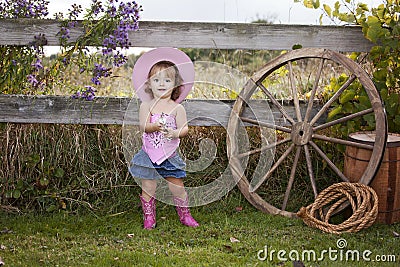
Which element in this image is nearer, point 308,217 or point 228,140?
point 308,217

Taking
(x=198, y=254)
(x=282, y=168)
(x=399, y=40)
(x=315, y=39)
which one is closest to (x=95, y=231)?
(x=198, y=254)

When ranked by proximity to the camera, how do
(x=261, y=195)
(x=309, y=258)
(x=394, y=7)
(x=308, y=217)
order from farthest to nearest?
(x=261, y=195)
(x=394, y=7)
(x=308, y=217)
(x=309, y=258)

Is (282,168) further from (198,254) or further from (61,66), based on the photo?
(61,66)

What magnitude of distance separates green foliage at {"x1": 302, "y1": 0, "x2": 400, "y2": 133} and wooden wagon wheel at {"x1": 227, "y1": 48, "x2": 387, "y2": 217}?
80 millimetres

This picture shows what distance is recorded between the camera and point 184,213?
428 cm

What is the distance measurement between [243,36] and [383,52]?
3.40 feet

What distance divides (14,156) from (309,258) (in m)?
2.35

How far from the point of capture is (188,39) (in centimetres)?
461

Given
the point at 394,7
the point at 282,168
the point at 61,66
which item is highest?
the point at 394,7

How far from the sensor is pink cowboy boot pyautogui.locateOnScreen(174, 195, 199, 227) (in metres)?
4.25

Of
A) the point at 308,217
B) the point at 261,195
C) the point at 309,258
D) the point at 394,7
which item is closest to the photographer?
the point at 309,258

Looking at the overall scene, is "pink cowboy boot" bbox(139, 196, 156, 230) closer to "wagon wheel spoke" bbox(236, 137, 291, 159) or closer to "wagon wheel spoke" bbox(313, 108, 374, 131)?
"wagon wheel spoke" bbox(236, 137, 291, 159)

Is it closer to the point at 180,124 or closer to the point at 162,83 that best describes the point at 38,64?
the point at 162,83

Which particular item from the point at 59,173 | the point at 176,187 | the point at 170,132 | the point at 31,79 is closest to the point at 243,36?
the point at 170,132
